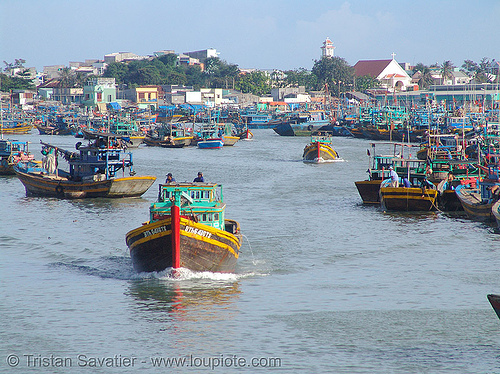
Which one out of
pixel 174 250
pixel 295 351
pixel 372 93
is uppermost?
pixel 372 93

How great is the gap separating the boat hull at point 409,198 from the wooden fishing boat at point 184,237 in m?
15.0

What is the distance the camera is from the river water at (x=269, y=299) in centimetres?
1677

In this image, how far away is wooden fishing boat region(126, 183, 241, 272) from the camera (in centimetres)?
2145

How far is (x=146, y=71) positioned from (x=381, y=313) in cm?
17245

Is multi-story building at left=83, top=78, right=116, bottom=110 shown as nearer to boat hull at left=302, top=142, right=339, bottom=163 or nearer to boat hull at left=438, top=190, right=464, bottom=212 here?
boat hull at left=302, top=142, right=339, bottom=163

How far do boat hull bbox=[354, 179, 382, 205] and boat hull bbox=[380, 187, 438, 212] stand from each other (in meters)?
2.44

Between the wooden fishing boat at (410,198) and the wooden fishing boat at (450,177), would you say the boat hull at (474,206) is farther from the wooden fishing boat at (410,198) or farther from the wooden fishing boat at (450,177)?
the wooden fishing boat at (410,198)

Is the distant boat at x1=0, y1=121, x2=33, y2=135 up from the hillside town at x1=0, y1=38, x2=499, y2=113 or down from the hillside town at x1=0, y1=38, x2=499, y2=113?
down

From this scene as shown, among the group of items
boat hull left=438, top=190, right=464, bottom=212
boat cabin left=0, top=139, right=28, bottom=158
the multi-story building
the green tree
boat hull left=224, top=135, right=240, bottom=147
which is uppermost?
the green tree

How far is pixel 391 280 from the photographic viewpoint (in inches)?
931

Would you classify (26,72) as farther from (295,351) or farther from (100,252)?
(295,351)

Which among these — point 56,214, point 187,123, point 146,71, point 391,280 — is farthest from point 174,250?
point 146,71

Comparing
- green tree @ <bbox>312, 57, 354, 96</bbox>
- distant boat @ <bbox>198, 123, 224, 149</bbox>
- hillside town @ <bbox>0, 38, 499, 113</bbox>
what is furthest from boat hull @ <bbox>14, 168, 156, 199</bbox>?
green tree @ <bbox>312, 57, 354, 96</bbox>

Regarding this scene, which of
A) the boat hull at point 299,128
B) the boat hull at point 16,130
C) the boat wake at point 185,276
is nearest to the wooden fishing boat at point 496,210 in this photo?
the boat wake at point 185,276
